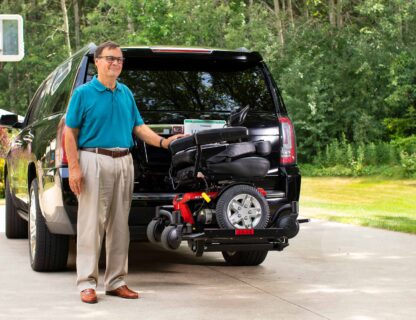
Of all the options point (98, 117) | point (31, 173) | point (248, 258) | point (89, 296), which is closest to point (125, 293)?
point (89, 296)

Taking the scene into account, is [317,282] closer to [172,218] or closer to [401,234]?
[172,218]

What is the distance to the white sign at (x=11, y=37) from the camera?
12.8 meters

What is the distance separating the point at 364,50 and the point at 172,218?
101 ft

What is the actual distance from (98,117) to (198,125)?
3.79 ft

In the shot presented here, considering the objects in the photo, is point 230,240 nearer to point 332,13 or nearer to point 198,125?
point 198,125

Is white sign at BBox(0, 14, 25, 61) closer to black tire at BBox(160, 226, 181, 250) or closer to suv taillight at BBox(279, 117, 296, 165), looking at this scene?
suv taillight at BBox(279, 117, 296, 165)

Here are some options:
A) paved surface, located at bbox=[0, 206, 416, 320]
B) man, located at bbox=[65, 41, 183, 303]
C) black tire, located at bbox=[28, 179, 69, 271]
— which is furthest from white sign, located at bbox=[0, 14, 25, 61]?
man, located at bbox=[65, 41, 183, 303]

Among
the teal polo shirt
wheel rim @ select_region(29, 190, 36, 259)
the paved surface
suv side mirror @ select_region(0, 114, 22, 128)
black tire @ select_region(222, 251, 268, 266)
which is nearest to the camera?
the paved surface

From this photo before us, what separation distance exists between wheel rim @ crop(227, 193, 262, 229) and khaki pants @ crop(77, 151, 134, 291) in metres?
0.80

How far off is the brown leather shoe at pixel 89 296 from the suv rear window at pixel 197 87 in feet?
5.78

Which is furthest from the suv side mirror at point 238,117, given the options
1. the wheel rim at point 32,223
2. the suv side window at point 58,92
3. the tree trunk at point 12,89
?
the tree trunk at point 12,89

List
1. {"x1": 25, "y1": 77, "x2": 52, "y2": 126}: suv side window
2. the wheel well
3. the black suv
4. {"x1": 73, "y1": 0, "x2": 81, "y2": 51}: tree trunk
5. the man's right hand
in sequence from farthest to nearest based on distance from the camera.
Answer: {"x1": 73, "y1": 0, "x2": 81, "y2": 51}: tree trunk, {"x1": 25, "y1": 77, "x2": 52, "y2": 126}: suv side window, the wheel well, the black suv, the man's right hand

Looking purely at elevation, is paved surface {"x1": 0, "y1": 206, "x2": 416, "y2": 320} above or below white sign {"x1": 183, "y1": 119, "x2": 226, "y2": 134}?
below

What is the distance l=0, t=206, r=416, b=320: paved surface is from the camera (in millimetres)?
6965
